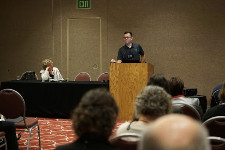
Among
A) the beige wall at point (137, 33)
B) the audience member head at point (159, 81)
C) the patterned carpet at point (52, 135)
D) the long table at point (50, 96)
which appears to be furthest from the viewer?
the beige wall at point (137, 33)

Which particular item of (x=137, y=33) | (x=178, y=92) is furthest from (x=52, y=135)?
(x=137, y=33)

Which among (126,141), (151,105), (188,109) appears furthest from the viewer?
(188,109)

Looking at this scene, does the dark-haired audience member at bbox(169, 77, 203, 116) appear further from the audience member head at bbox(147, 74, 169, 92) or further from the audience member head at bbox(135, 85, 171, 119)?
the audience member head at bbox(135, 85, 171, 119)

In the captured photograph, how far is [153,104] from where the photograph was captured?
2100 millimetres

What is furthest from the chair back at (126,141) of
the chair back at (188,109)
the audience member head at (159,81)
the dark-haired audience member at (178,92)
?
the dark-haired audience member at (178,92)

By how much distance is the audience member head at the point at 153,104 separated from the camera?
6.85 ft

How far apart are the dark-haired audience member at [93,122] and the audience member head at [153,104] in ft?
2.42

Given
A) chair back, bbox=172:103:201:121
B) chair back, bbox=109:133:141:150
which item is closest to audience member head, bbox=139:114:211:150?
chair back, bbox=109:133:141:150

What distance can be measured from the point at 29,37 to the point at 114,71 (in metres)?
4.34

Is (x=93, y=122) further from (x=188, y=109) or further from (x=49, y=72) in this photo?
(x=49, y=72)

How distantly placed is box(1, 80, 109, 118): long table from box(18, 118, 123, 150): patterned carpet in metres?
0.18

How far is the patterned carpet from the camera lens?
180 inches

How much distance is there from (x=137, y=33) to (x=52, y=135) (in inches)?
176

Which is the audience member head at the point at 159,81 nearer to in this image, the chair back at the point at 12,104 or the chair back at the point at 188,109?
the chair back at the point at 188,109
